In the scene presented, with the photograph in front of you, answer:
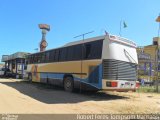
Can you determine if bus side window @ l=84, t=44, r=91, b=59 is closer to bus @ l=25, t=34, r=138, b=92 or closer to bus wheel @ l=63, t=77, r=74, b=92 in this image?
bus @ l=25, t=34, r=138, b=92

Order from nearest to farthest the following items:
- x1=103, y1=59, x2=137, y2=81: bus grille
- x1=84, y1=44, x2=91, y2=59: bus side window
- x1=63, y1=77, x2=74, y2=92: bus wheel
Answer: x1=103, y1=59, x2=137, y2=81: bus grille
x1=84, y1=44, x2=91, y2=59: bus side window
x1=63, y1=77, x2=74, y2=92: bus wheel

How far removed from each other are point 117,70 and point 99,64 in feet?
3.21

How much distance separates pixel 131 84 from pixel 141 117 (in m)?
5.40

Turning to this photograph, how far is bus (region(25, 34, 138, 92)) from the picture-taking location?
13242 millimetres

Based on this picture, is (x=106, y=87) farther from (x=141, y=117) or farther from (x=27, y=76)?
(x=27, y=76)

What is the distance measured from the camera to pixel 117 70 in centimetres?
1348

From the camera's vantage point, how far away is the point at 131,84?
1423 cm

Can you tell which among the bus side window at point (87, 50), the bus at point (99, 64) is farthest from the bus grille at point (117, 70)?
the bus side window at point (87, 50)

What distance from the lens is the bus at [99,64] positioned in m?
13.2

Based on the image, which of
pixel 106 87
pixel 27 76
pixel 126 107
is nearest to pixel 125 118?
pixel 126 107

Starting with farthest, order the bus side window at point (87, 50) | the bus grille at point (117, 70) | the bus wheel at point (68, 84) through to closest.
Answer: the bus wheel at point (68, 84)
the bus side window at point (87, 50)
the bus grille at point (117, 70)

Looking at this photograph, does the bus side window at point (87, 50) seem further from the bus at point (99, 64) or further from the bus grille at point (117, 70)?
the bus grille at point (117, 70)

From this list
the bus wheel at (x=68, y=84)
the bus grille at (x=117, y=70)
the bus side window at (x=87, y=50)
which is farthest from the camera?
the bus wheel at (x=68, y=84)

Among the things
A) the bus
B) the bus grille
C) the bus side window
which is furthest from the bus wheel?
the bus grille
